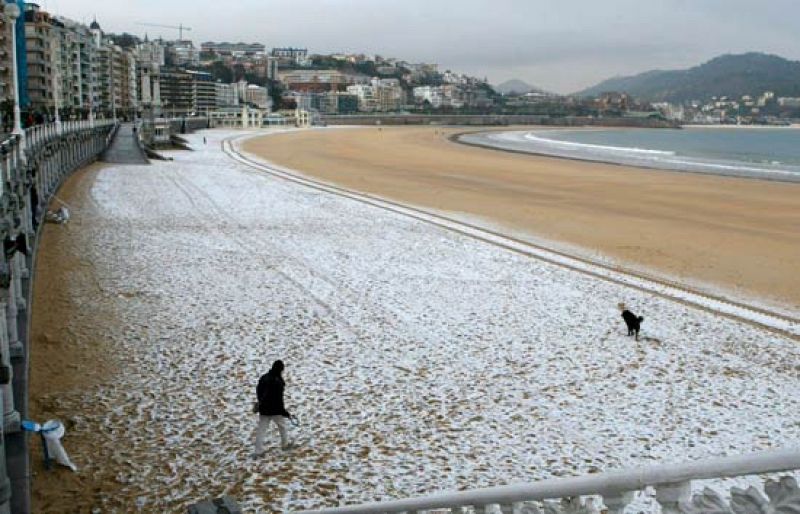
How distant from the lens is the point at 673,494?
7.21 ft

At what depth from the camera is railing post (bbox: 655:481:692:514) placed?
85.5 inches

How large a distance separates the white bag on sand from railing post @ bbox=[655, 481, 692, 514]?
6.82m

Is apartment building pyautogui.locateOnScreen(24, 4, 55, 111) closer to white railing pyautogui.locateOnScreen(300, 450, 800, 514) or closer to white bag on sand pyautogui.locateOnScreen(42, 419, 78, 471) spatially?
white bag on sand pyautogui.locateOnScreen(42, 419, 78, 471)

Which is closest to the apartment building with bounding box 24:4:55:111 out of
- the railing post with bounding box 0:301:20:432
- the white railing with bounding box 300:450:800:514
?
the railing post with bounding box 0:301:20:432

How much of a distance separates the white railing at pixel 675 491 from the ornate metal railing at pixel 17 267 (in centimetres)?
391

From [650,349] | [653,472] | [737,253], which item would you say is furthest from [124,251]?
[653,472]

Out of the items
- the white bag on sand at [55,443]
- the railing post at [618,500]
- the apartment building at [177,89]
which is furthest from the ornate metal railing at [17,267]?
the apartment building at [177,89]

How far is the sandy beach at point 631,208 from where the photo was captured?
18.3m

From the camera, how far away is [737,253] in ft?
65.2

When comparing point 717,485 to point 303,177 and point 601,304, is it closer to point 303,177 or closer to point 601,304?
point 601,304

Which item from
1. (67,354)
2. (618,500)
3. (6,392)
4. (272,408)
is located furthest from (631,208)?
(618,500)

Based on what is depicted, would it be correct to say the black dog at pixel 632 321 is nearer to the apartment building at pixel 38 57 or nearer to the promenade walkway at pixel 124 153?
the promenade walkway at pixel 124 153

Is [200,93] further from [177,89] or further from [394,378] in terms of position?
[394,378]

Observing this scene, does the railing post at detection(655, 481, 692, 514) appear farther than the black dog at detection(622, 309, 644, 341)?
No
